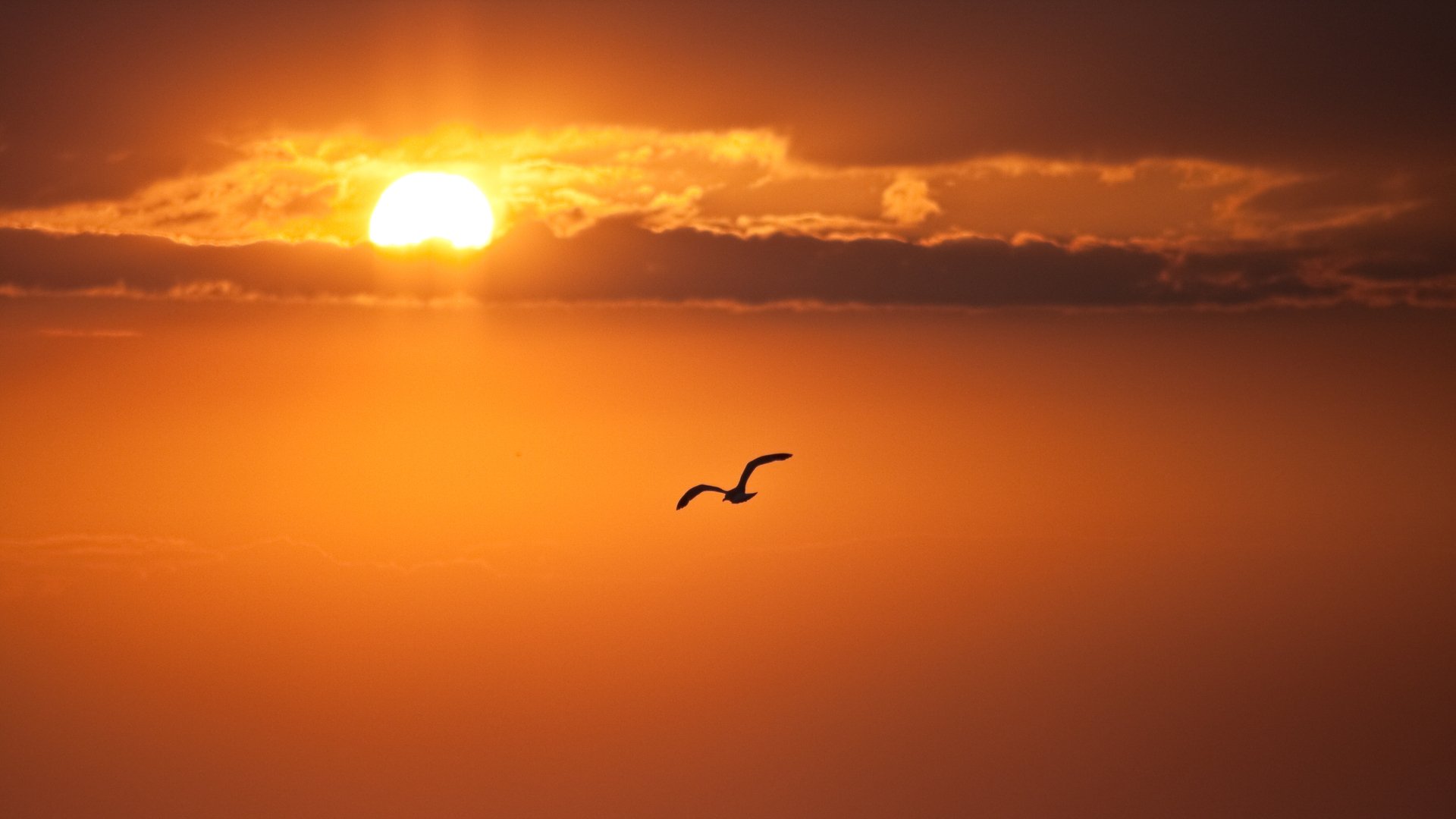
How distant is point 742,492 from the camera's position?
255 ft
